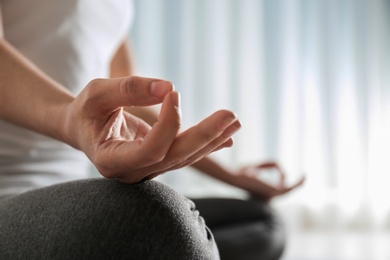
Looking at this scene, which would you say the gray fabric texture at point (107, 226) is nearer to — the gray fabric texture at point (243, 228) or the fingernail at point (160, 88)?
the fingernail at point (160, 88)

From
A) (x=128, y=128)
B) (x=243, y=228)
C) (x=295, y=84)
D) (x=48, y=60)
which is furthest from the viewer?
(x=295, y=84)

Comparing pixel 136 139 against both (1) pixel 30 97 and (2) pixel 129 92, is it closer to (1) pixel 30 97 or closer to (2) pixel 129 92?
(2) pixel 129 92

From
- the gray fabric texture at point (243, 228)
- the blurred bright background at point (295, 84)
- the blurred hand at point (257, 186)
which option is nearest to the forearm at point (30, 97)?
the gray fabric texture at point (243, 228)

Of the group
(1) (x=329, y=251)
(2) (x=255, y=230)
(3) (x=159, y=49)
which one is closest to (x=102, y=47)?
(2) (x=255, y=230)

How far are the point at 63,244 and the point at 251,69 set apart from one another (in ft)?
9.89

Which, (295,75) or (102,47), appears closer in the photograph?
(102,47)

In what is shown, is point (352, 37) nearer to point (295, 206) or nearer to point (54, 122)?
point (295, 206)

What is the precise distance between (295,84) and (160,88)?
9.92 feet

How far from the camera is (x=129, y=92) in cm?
54

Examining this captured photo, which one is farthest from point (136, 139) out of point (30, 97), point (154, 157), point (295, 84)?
point (295, 84)

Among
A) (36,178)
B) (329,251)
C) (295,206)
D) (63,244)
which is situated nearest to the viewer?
(63,244)

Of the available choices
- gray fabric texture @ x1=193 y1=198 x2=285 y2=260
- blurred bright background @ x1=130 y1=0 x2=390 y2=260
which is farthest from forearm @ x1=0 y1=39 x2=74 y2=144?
blurred bright background @ x1=130 y1=0 x2=390 y2=260

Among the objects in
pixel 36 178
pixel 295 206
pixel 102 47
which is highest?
pixel 102 47

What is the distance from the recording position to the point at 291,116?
3.50 metres
